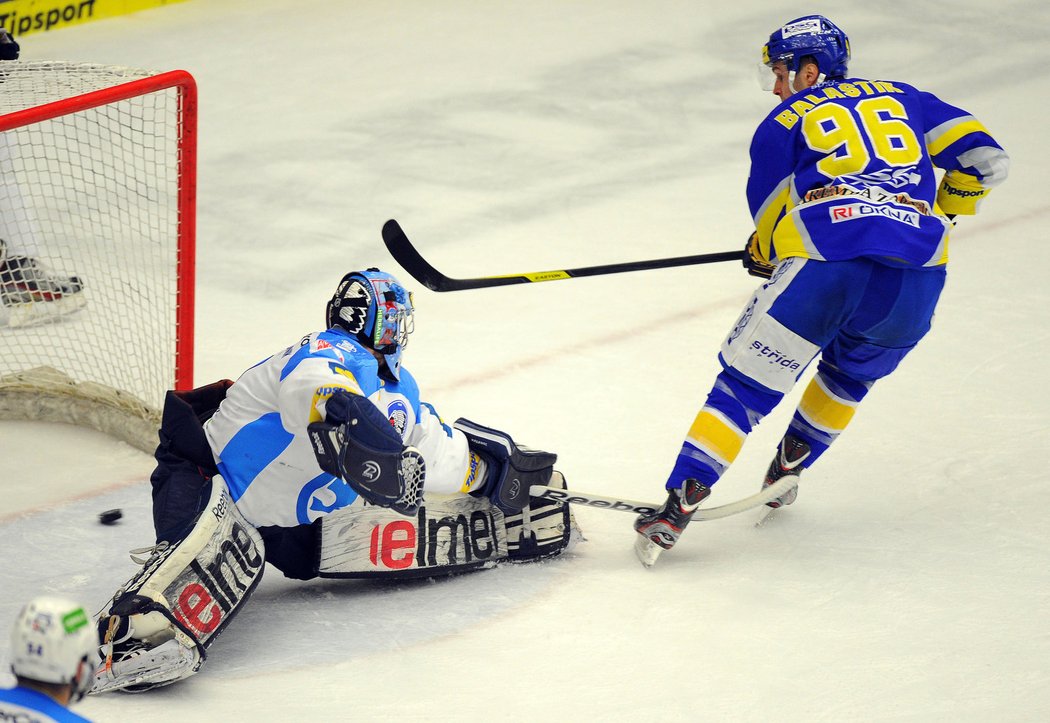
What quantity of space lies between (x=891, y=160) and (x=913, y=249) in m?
0.20

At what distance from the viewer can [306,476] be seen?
9.16ft

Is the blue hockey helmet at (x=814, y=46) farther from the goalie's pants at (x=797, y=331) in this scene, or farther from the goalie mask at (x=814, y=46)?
the goalie's pants at (x=797, y=331)

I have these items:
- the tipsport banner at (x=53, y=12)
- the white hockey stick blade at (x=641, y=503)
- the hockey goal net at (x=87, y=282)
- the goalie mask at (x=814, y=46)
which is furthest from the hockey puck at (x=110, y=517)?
the tipsport banner at (x=53, y=12)

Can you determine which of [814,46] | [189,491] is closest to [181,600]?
[189,491]

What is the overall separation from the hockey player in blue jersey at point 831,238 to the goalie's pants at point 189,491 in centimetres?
74

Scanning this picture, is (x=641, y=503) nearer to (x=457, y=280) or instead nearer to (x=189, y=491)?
(x=457, y=280)

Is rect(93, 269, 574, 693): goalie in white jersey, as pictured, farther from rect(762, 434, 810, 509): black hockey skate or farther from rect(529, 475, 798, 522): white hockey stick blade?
rect(762, 434, 810, 509): black hockey skate

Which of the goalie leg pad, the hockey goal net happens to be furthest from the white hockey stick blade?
the hockey goal net

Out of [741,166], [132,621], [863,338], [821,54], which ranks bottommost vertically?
[741,166]

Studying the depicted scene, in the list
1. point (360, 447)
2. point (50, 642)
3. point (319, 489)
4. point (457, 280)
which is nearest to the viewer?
point (50, 642)

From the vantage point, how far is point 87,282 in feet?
15.2

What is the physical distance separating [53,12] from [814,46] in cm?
523

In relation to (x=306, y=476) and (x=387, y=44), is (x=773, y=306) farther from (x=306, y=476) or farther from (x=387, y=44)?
(x=387, y=44)

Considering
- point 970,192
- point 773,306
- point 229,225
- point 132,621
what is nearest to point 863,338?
point 773,306
